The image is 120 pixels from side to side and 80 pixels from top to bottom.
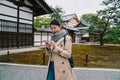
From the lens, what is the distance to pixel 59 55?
3244mm

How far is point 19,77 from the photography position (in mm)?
6000

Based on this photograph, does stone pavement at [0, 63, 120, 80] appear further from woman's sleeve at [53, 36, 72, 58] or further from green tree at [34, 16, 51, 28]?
green tree at [34, 16, 51, 28]

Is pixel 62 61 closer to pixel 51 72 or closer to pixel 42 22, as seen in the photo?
pixel 51 72

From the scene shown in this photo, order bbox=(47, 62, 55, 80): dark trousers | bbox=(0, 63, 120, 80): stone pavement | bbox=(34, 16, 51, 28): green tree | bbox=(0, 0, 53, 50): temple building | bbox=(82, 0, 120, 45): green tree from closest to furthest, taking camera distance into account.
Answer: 1. bbox=(47, 62, 55, 80): dark trousers
2. bbox=(0, 63, 120, 80): stone pavement
3. bbox=(0, 0, 53, 50): temple building
4. bbox=(82, 0, 120, 45): green tree
5. bbox=(34, 16, 51, 28): green tree

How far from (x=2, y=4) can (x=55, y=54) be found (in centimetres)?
1259

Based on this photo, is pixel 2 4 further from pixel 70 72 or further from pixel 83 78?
pixel 70 72

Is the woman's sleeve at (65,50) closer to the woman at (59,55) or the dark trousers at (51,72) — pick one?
the woman at (59,55)

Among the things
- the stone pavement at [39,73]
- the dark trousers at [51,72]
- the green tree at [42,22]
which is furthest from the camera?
the green tree at [42,22]

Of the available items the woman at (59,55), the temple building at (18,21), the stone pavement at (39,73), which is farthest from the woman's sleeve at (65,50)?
the temple building at (18,21)

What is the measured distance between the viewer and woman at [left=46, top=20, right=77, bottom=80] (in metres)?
3.18

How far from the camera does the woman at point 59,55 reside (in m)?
3.18

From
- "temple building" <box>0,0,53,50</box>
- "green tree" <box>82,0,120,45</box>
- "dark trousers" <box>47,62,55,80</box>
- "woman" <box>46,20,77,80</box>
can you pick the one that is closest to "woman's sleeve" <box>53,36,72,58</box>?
"woman" <box>46,20,77,80</box>

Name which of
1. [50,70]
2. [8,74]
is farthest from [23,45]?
[50,70]

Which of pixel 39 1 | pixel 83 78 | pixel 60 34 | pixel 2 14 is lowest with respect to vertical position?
pixel 83 78
